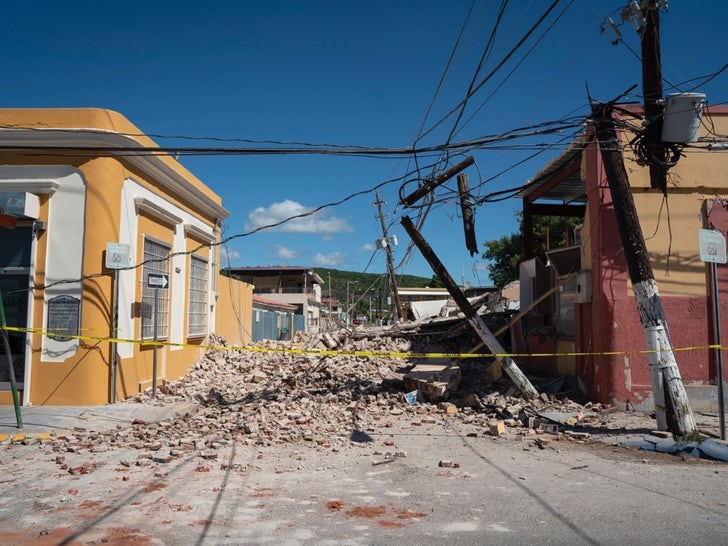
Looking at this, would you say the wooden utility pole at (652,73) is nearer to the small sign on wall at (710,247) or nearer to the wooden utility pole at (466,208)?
the small sign on wall at (710,247)

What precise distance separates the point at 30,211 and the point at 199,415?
188 inches

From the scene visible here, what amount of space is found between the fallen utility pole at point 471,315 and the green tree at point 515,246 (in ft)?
59.5

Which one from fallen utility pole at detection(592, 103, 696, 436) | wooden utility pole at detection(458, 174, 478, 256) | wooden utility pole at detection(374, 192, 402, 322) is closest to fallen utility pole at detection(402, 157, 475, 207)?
wooden utility pole at detection(458, 174, 478, 256)

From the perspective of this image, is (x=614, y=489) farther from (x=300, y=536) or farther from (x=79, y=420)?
(x=79, y=420)

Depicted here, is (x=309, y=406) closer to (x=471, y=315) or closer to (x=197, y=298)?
(x=471, y=315)

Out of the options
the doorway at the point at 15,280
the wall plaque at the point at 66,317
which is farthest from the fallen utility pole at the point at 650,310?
the doorway at the point at 15,280

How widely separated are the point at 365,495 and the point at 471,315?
5836 millimetres

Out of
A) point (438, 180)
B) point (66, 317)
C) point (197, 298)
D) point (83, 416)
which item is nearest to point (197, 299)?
point (197, 298)

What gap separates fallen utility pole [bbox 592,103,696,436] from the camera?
8422 millimetres

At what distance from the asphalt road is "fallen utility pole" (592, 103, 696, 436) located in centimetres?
84

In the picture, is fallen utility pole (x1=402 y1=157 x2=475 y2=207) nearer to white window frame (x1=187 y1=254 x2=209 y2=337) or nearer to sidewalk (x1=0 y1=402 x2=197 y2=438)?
sidewalk (x1=0 y1=402 x2=197 y2=438)

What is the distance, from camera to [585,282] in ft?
36.9

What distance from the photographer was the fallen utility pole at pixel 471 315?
10941 mm

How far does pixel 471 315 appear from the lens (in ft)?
37.1
